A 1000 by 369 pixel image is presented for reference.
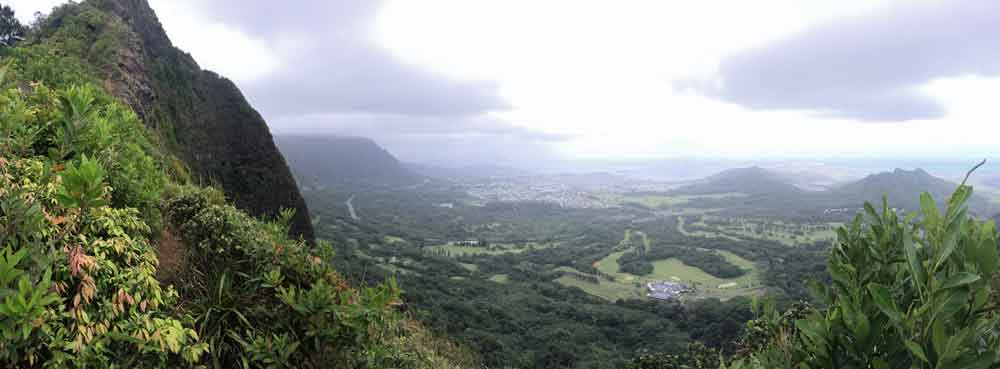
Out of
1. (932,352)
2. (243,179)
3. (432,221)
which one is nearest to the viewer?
(932,352)

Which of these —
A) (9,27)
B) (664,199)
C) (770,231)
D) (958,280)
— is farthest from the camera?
(664,199)

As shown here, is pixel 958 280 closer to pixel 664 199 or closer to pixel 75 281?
pixel 75 281

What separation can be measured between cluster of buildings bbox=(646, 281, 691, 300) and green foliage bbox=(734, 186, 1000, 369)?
2605 inches

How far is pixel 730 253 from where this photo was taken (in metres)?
91.9

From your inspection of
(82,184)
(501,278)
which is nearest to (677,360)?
(82,184)

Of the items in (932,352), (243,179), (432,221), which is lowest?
(432,221)

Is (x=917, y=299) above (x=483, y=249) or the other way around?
above

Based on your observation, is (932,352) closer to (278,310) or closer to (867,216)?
(867,216)

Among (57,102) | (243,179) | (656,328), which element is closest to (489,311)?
(656,328)

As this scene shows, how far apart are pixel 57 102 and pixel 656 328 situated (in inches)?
2005

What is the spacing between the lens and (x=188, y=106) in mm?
23047

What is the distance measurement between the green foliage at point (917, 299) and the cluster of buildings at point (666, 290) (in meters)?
66.2

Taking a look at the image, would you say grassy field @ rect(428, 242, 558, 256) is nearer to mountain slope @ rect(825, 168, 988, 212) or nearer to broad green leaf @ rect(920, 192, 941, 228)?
broad green leaf @ rect(920, 192, 941, 228)

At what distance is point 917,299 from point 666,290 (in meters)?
72.2
